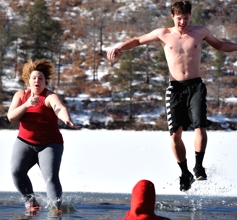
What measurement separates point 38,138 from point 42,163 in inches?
7.7

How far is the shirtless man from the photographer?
581cm

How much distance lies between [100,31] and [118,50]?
37.0m

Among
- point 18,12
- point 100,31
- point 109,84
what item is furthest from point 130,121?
point 18,12

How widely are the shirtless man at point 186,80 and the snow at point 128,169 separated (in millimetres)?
890

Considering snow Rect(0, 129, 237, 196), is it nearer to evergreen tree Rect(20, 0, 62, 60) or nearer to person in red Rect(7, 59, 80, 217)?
person in red Rect(7, 59, 80, 217)

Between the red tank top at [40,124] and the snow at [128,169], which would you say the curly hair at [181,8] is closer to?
the red tank top at [40,124]

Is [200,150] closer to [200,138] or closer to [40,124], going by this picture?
[200,138]

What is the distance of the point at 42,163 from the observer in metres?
5.12

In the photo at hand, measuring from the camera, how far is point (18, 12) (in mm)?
43938

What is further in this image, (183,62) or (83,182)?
(83,182)

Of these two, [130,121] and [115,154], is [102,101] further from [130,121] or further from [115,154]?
[115,154]

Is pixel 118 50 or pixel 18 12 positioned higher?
pixel 18 12

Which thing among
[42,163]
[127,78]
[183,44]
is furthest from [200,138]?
[127,78]

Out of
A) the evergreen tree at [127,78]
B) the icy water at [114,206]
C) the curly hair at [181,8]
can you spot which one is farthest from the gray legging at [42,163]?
the evergreen tree at [127,78]
